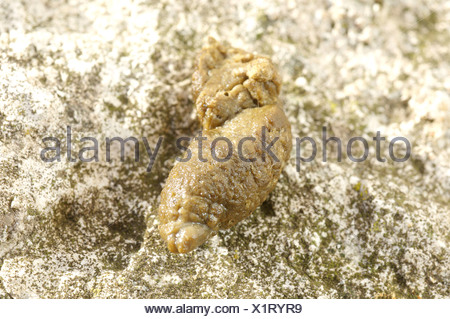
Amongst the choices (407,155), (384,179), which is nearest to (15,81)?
(384,179)

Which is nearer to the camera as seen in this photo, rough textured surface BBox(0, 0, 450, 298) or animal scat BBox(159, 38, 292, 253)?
animal scat BBox(159, 38, 292, 253)

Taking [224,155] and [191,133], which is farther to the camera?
[191,133]

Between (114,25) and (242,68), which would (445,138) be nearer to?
(242,68)

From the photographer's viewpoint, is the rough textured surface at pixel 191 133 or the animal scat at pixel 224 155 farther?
the rough textured surface at pixel 191 133
